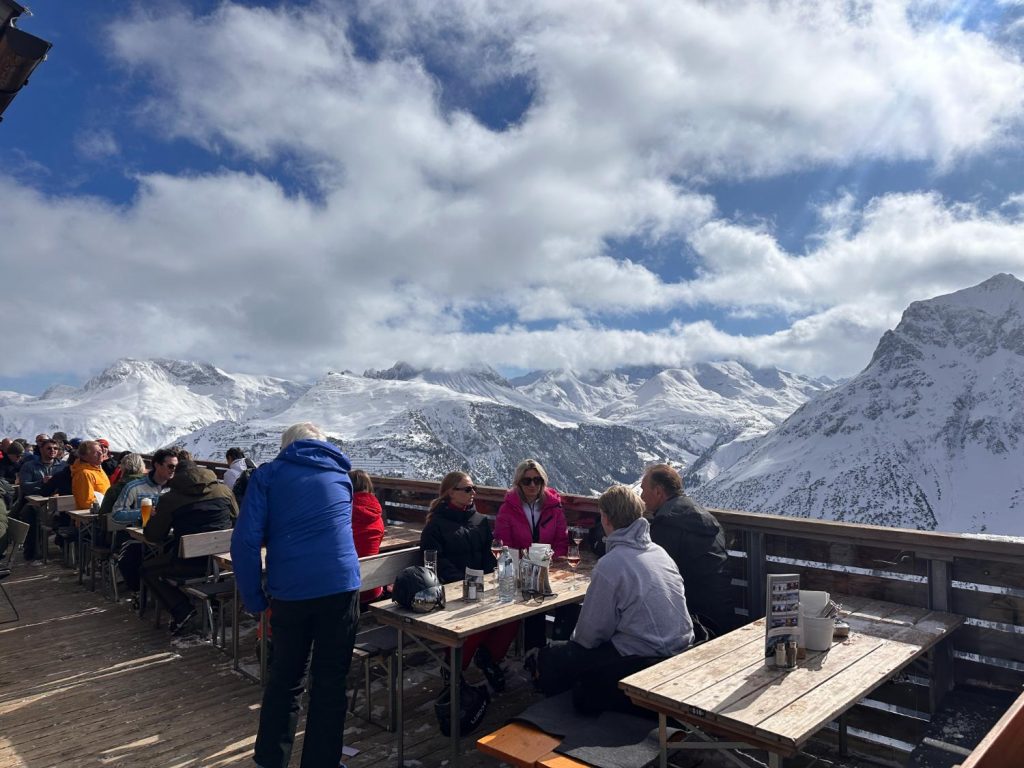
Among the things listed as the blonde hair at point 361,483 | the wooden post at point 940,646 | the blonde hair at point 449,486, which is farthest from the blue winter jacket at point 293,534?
the wooden post at point 940,646

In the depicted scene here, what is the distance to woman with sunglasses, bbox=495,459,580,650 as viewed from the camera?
20.3 ft

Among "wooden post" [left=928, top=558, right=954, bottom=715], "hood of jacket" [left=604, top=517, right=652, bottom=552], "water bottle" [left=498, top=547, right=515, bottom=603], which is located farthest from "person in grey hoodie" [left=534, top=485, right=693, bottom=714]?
"wooden post" [left=928, top=558, right=954, bottom=715]

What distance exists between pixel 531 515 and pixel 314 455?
2.61 metres

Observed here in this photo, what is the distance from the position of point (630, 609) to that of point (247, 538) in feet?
7.26

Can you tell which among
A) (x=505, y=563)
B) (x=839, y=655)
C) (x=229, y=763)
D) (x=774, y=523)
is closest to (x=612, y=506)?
(x=505, y=563)

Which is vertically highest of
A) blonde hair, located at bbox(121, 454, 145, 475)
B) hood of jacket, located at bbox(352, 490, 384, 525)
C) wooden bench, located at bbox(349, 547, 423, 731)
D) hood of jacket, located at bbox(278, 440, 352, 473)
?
hood of jacket, located at bbox(278, 440, 352, 473)

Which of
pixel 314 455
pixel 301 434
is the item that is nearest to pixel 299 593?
pixel 314 455

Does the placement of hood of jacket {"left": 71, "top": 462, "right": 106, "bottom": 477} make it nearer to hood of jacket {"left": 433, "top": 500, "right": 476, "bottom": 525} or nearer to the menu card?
hood of jacket {"left": 433, "top": 500, "right": 476, "bottom": 525}

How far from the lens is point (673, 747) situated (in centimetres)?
320

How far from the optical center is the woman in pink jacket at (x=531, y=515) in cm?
618

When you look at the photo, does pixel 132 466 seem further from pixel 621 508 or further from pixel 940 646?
pixel 940 646

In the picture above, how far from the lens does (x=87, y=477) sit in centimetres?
934

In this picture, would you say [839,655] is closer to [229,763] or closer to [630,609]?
[630,609]

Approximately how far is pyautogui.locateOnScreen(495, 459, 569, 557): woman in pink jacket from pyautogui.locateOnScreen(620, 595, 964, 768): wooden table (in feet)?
7.40
